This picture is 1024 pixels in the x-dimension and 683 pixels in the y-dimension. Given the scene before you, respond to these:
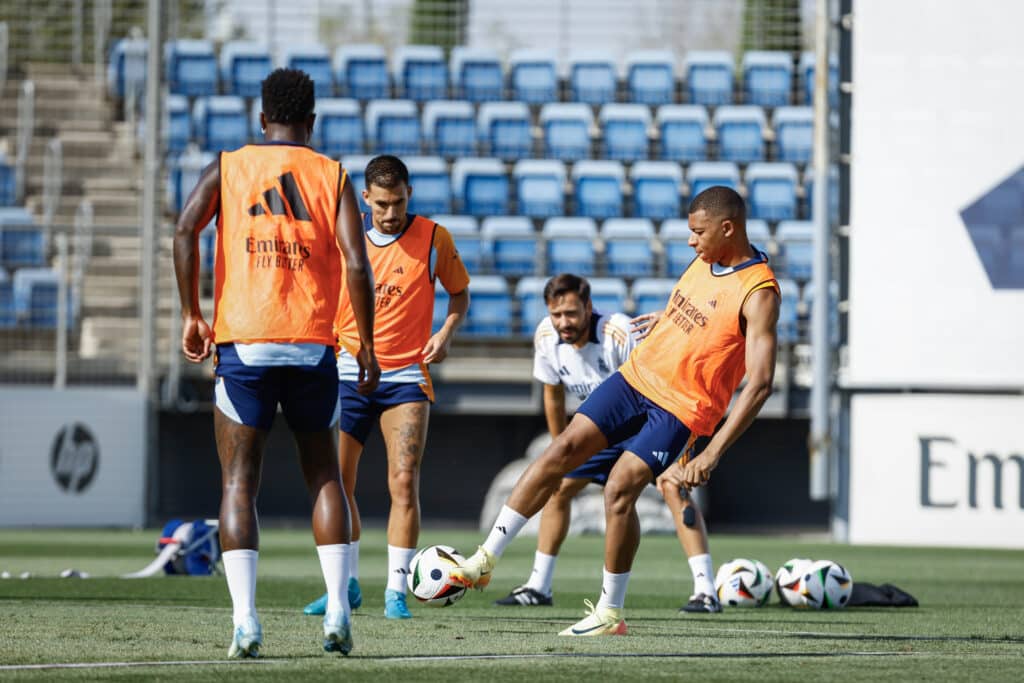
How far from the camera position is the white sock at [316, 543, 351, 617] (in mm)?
5680

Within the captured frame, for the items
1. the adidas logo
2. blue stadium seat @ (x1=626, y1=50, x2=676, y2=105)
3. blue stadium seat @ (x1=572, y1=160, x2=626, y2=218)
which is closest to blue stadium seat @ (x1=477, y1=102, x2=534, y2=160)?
blue stadium seat @ (x1=572, y1=160, x2=626, y2=218)

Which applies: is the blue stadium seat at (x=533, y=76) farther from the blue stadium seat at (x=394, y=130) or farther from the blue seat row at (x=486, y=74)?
the blue stadium seat at (x=394, y=130)

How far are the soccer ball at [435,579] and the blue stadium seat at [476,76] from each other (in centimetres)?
1607

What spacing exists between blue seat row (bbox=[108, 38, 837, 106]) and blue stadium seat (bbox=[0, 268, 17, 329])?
5.13 metres

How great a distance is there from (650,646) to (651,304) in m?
12.6

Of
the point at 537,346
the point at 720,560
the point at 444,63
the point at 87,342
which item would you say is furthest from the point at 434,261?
the point at 444,63

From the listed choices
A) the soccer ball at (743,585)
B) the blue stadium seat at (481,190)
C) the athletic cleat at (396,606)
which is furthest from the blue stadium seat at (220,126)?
the athletic cleat at (396,606)

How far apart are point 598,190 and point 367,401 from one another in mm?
13307

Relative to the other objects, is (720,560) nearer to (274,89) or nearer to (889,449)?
(889,449)

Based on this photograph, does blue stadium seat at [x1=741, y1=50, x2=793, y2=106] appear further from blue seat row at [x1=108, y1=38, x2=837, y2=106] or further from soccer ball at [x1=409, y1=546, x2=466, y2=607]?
soccer ball at [x1=409, y1=546, x2=466, y2=607]

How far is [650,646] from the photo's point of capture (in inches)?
256

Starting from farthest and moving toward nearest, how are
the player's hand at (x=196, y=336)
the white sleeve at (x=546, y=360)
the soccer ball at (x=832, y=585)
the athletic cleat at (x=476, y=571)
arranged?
the soccer ball at (x=832, y=585)
the white sleeve at (x=546, y=360)
the athletic cleat at (x=476, y=571)
the player's hand at (x=196, y=336)

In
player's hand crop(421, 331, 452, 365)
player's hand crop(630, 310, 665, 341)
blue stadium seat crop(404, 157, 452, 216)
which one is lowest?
player's hand crop(421, 331, 452, 365)

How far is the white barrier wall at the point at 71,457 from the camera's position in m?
17.6
